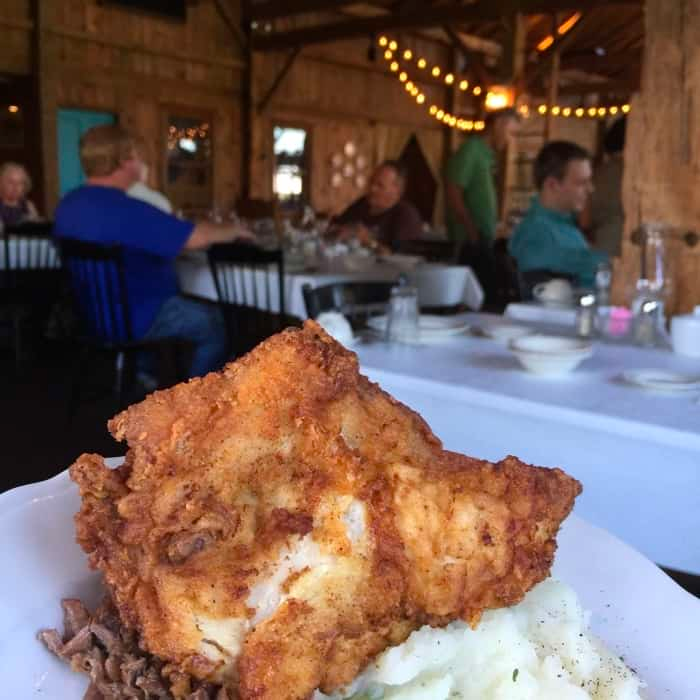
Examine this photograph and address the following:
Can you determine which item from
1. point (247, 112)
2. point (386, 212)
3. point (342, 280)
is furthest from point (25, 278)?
point (247, 112)

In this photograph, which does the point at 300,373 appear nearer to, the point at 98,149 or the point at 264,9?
the point at 98,149

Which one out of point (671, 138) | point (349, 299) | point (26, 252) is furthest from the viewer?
point (26, 252)

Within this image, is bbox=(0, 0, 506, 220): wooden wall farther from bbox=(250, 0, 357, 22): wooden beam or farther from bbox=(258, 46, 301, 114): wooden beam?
bbox=(250, 0, 357, 22): wooden beam

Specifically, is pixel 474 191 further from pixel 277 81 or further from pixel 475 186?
pixel 277 81

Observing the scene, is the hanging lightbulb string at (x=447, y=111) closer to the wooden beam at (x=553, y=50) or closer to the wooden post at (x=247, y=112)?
the wooden beam at (x=553, y=50)

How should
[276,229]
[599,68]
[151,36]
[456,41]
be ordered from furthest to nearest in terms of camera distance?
[599,68]
[456,41]
[151,36]
[276,229]

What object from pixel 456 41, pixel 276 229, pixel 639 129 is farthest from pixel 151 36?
pixel 639 129
